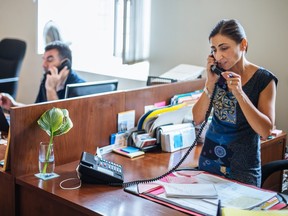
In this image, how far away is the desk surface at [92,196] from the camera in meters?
1.65

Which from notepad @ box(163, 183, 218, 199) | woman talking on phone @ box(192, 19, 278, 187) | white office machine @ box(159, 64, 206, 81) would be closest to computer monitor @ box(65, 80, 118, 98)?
white office machine @ box(159, 64, 206, 81)

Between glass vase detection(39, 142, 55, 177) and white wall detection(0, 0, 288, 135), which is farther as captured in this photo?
white wall detection(0, 0, 288, 135)

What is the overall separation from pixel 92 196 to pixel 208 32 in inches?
77.7

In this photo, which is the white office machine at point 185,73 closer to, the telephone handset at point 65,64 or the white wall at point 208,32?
the white wall at point 208,32

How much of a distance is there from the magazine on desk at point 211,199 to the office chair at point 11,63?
2.52 m

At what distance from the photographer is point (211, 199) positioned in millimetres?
1705

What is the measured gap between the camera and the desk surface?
1.65 m

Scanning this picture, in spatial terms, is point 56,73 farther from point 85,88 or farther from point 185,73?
point 185,73

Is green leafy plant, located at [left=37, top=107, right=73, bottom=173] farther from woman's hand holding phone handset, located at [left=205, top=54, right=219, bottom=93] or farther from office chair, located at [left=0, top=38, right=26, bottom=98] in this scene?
office chair, located at [left=0, top=38, right=26, bottom=98]

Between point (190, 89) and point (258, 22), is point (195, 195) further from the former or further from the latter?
point (258, 22)

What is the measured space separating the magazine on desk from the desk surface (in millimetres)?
45

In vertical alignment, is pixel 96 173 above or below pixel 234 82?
below

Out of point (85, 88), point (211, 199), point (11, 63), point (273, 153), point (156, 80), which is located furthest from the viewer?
point (11, 63)

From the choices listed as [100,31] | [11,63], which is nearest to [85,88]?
[11,63]
